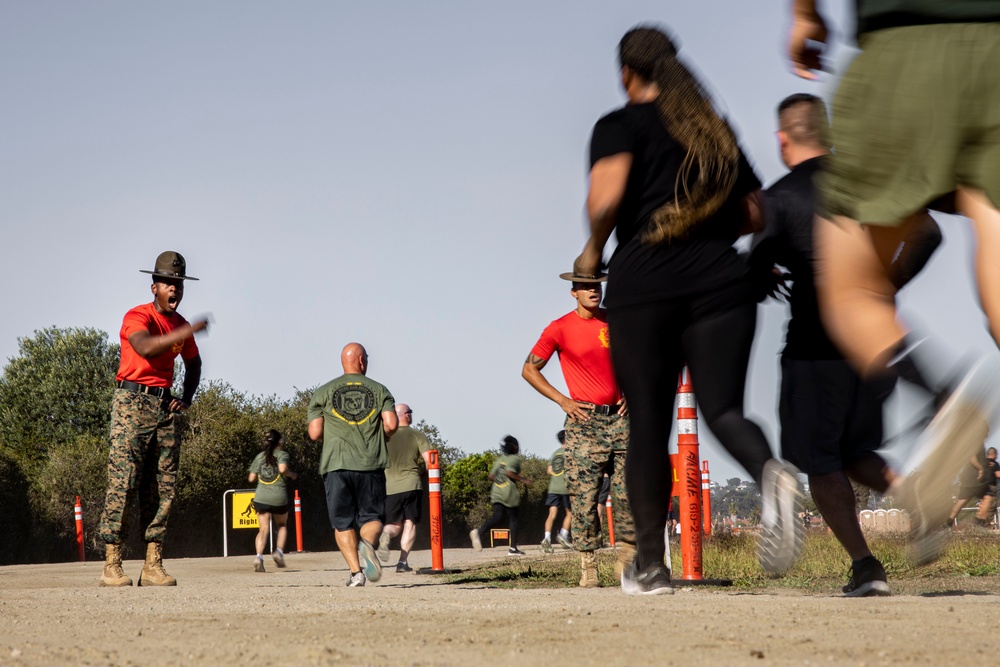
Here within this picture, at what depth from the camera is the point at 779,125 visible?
6.07 m

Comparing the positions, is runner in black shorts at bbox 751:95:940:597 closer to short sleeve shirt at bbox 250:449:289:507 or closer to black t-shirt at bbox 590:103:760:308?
black t-shirt at bbox 590:103:760:308

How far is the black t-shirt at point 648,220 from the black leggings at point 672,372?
65mm

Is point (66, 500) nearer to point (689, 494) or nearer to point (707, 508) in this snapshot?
point (707, 508)

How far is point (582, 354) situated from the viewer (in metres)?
8.91

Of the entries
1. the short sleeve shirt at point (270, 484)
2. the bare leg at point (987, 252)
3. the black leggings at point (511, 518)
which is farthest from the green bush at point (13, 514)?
the bare leg at point (987, 252)

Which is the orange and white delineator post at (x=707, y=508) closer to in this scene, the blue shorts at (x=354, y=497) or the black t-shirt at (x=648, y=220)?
the blue shorts at (x=354, y=497)

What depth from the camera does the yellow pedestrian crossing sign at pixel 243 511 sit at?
84.1ft

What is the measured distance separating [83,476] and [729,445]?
3087 cm

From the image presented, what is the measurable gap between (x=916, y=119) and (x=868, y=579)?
324 cm

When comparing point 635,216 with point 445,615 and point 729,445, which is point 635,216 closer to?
point 729,445

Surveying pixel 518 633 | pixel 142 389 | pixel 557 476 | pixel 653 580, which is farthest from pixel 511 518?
pixel 518 633

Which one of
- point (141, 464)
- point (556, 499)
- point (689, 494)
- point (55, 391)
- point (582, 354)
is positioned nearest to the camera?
point (689, 494)

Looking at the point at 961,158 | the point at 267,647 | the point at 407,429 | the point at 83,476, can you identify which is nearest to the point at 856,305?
the point at 961,158

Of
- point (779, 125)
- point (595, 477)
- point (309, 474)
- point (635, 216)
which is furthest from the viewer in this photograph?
point (309, 474)
